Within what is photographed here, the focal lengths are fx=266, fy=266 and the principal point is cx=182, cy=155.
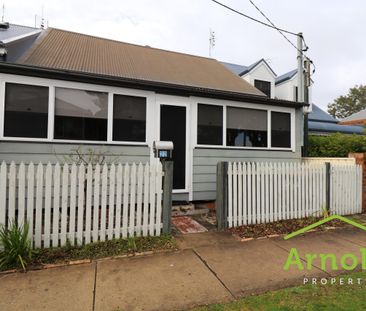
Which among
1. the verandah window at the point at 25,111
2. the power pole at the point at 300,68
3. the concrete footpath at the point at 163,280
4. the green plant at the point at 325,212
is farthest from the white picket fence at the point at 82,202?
the power pole at the point at 300,68

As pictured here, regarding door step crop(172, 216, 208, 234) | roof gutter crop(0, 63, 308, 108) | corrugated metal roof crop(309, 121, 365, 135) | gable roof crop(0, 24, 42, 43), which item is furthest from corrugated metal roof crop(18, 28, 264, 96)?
corrugated metal roof crop(309, 121, 365, 135)

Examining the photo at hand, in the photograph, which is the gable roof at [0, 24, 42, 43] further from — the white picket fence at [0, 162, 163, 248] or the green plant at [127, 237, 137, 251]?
the green plant at [127, 237, 137, 251]

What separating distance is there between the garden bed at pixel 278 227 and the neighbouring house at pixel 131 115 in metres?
1.89

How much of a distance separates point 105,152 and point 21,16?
42.3 feet

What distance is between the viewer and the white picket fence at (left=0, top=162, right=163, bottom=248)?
3.89 metres

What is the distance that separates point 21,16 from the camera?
14281 millimetres

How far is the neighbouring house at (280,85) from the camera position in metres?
14.7

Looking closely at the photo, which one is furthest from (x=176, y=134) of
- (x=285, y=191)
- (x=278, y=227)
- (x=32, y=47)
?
(x=32, y=47)

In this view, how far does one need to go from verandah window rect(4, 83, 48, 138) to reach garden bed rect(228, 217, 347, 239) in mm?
4568

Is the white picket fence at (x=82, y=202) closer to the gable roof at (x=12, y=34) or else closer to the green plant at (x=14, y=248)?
the green plant at (x=14, y=248)

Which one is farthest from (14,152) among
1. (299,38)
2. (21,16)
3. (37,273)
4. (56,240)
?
(21,16)

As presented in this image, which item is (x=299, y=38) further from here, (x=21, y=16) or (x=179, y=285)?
(x=21, y=16)

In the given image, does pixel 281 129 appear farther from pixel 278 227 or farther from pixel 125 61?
pixel 125 61

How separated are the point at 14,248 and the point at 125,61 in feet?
23.3
